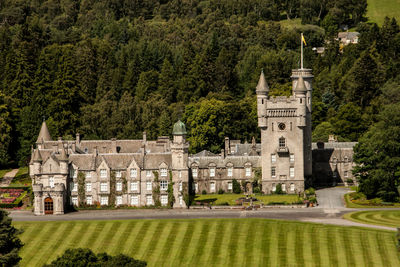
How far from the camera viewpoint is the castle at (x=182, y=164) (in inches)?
4916

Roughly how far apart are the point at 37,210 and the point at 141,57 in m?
75.3

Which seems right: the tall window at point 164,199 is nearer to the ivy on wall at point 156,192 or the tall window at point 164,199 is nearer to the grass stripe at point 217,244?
the ivy on wall at point 156,192

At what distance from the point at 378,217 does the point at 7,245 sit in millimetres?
47014

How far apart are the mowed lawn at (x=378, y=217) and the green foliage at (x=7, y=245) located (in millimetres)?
42717

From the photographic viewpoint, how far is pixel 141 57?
192125 mm

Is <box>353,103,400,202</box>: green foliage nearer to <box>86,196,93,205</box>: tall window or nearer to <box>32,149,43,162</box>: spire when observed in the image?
<box>86,196,93,205</box>: tall window

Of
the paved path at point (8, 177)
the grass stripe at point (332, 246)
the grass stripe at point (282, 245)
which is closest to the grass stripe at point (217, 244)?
the grass stripe at point (282, 245)

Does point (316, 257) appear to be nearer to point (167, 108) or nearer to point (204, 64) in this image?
point (167, 108)

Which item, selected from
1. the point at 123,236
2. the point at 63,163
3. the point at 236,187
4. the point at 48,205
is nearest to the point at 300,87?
the point at 236,187

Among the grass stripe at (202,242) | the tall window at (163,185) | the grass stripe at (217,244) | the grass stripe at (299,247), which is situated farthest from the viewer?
the tall window at (163,185)

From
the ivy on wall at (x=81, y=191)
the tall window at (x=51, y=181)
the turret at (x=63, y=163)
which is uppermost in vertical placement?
the turret at (x=63, y=163)

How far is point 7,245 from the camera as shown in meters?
90.8

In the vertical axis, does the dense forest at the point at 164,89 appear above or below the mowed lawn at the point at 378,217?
above

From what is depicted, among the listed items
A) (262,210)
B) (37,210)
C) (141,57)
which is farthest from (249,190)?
(141,57)
